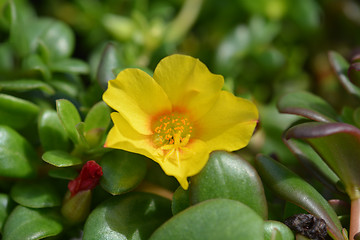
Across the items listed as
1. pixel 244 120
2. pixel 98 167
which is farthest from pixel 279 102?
pixel 98 167

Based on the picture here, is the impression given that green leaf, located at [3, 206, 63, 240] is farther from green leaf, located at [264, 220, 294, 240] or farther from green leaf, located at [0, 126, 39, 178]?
green leaf, located at [264, 220, 294, 240]

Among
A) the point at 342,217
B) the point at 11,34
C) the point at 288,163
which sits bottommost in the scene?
the point at 288,163

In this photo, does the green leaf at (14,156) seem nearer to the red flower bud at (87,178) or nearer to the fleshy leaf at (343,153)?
the red flower bud at (87,178)

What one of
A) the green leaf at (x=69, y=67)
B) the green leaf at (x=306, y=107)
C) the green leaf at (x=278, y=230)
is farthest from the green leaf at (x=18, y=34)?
the green leaf at (x=278, y=230)

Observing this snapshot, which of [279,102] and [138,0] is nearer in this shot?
[279,102]

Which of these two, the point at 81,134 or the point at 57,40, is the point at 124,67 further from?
the point at 57,40

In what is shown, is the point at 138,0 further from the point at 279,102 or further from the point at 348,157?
the point at 348,157

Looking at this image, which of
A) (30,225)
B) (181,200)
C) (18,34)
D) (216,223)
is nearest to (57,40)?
(18,34)

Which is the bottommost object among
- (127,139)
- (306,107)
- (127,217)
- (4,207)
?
(4,207)
